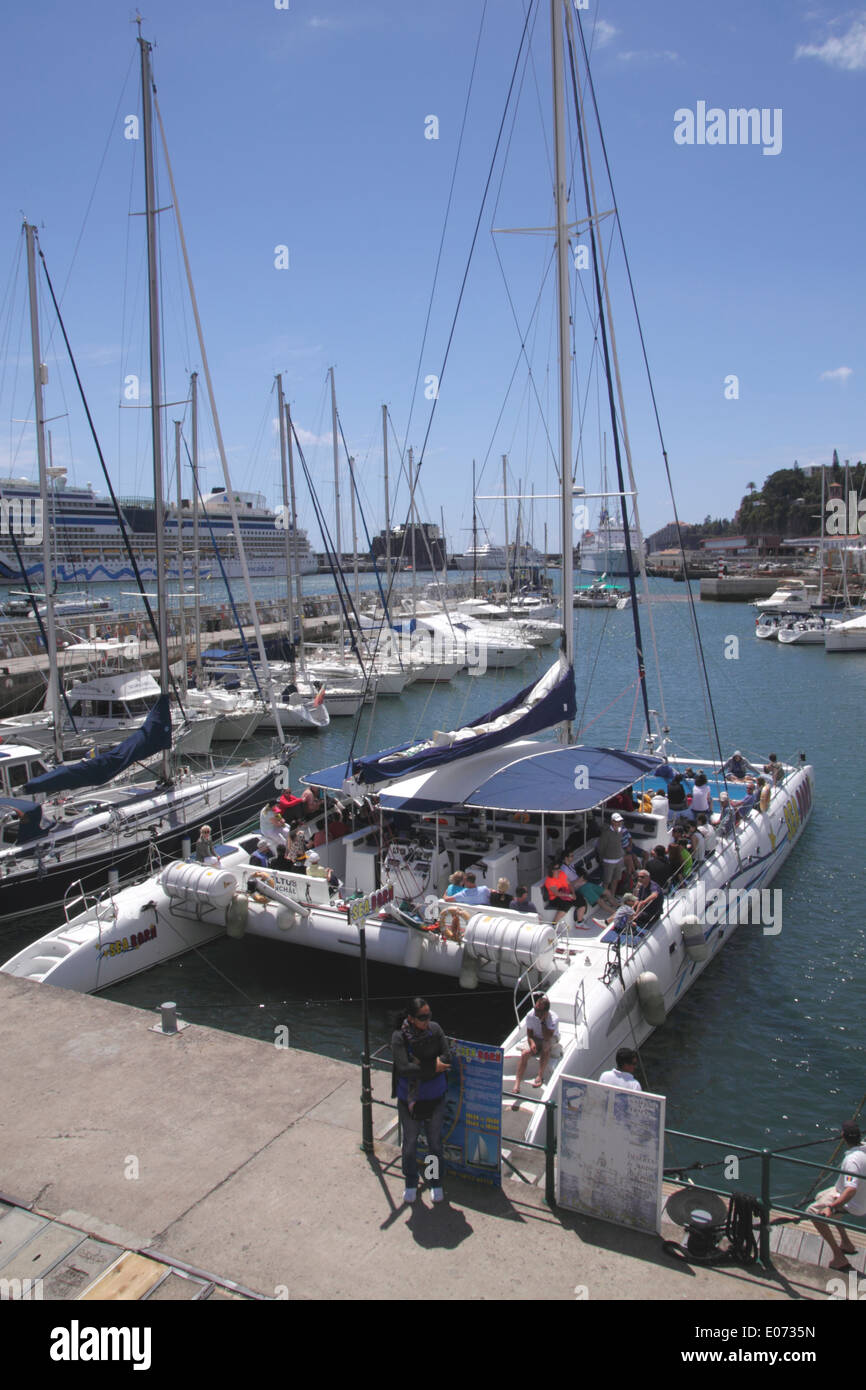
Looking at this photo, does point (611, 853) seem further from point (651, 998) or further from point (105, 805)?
point (105, 805)

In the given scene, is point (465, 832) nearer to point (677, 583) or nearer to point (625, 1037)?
point (625, 1037)

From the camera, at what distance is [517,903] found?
12.8 metres

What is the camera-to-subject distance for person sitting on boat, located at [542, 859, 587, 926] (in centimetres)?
1307

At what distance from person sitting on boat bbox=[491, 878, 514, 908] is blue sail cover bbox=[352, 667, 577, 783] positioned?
7.00ft

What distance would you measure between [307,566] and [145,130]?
136m

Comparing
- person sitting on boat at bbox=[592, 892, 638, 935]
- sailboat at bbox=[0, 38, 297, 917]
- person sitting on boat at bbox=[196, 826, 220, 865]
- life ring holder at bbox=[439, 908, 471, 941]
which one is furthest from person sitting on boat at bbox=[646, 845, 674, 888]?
sailboat at bbox=[0, 38, 297, 917]

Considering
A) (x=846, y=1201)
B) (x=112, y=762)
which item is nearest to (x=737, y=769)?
(x=112, y=762)

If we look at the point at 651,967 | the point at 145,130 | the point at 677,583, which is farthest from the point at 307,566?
the point at 651,967

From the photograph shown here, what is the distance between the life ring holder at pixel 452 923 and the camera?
12461mm

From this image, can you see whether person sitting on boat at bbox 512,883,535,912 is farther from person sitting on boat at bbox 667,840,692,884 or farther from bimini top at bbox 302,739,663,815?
person sitting on boat at bbox 667,840,692,884

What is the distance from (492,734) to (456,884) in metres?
2.42

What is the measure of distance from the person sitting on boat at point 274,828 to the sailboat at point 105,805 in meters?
2.00

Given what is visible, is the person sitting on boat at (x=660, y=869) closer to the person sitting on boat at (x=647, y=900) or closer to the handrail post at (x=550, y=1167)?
the person sitting on boat at (x=647, y=900)

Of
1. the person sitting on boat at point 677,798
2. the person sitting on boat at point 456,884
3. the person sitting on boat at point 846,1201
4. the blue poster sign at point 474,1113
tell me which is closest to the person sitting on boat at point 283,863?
the person sitting on boat at point 456,884
